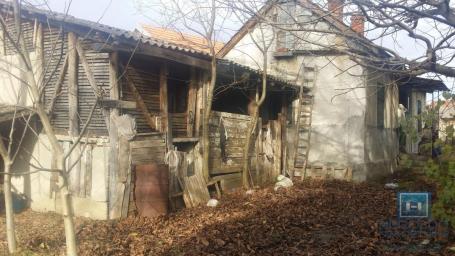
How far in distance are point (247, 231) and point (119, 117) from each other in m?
3.23

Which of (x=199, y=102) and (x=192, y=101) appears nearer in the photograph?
(x=192, y=101)

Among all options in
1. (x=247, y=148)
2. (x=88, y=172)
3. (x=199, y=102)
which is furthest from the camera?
(x=247, y=148)

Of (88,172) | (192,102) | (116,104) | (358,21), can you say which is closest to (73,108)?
(116,104)

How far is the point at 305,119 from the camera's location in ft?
45.9

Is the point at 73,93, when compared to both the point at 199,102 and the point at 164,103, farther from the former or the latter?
the point at 199,102

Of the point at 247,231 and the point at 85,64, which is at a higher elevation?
the point at 85,64

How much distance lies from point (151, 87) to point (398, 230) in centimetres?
549

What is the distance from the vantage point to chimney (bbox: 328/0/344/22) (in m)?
3.78

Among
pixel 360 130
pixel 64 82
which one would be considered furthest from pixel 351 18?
pixel 360 130

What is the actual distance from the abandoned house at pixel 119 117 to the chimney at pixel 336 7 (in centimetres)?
363

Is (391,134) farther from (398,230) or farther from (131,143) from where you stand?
(131,143)

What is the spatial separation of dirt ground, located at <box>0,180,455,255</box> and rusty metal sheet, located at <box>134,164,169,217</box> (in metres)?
0.25

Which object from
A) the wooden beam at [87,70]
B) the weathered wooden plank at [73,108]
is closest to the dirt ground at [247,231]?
the weathered wooden plank at [73,108]

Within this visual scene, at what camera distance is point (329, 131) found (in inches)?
540
